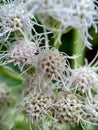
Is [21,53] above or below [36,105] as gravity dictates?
above

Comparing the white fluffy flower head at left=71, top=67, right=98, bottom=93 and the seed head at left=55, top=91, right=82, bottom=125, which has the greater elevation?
the white fluffy flower head at left=71, top=67, right=98, bottom=93

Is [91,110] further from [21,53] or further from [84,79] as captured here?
[21,53]

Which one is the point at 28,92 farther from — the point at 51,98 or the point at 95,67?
the point at 95,67

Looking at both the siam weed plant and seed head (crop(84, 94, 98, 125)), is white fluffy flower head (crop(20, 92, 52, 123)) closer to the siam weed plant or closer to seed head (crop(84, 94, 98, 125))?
the siam weed plant

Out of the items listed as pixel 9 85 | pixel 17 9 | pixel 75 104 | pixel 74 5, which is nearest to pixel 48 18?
pixel 74 5

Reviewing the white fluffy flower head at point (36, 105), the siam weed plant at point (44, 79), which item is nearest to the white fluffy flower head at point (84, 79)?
the siam weed plant at point (44, 79)

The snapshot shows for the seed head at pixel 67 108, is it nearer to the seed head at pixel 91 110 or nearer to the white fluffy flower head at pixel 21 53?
the seed head at pixel 91 110

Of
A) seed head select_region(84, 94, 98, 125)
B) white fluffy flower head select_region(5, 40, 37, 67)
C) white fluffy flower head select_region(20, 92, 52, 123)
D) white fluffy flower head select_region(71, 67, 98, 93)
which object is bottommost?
seed head select_region(84, 94, 98, 125)

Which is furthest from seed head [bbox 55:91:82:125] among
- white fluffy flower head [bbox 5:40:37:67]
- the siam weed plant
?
white fluffy flower head [bbox 5:40:37:67]

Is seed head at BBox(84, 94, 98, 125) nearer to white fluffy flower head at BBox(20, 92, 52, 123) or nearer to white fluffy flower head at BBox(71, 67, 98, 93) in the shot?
white fluffy flower head at BBox(71, 67, 98, 93)

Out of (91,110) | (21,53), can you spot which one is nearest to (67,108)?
(91,110)

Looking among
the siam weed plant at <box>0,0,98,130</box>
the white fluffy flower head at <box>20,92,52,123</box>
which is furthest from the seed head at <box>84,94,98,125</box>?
the white fluffy flower head at <box>20,92,52,123</box>

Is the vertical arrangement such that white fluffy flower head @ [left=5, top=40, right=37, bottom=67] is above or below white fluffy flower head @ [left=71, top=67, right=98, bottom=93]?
above
